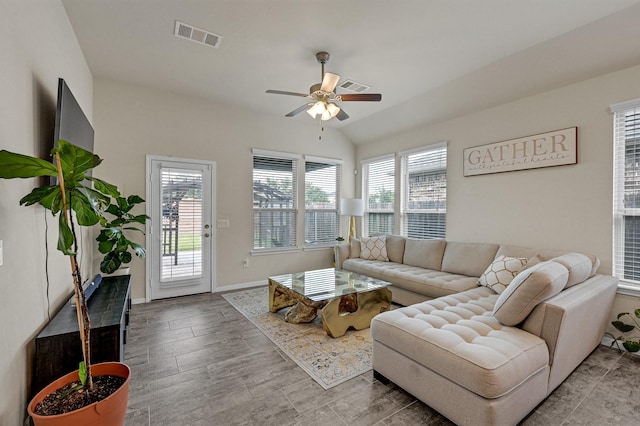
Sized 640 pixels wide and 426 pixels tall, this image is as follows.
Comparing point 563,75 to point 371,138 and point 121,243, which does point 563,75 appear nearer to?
point 371,138

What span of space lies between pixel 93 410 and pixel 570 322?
2.78 meters

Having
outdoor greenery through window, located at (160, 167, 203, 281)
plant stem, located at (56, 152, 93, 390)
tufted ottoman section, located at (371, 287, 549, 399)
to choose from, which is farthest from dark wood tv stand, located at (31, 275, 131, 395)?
outdoor greenery through window, located at (160, 167, 203, 281)

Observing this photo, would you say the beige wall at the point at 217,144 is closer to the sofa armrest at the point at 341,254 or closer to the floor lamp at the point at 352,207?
the sofa armrest at the point at 341,254

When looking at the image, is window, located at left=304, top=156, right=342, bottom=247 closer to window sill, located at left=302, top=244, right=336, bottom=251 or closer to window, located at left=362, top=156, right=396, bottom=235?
window sill, located at left=302, top=244, right=336, bottom=251

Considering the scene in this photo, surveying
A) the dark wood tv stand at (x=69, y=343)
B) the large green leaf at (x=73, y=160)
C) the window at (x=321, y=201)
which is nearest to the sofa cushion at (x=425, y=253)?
the window at (x=321, y=201)

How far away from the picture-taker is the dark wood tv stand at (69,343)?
1.66 meters

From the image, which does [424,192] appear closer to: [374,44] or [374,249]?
[374,249]

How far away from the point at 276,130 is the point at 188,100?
4.82 ft

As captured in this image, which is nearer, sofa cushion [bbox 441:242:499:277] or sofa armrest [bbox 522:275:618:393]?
sofa armrest [bbox 522:275:618:393]

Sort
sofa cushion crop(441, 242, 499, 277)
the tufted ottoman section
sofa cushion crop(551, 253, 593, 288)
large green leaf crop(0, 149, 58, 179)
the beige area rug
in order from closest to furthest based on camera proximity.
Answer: large green leaf crop(0, 149, 58, 179) → the tufted ottoman section → sofa cushion crop(551, 253, 593, 288) → the beige area rug → sofa cushion crop(441, 242, 499, 277)

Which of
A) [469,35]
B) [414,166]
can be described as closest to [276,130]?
[414,166]

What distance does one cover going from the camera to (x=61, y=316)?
1984mm

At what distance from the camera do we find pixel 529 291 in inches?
74.2

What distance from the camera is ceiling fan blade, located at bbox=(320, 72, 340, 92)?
2787 millimetres
